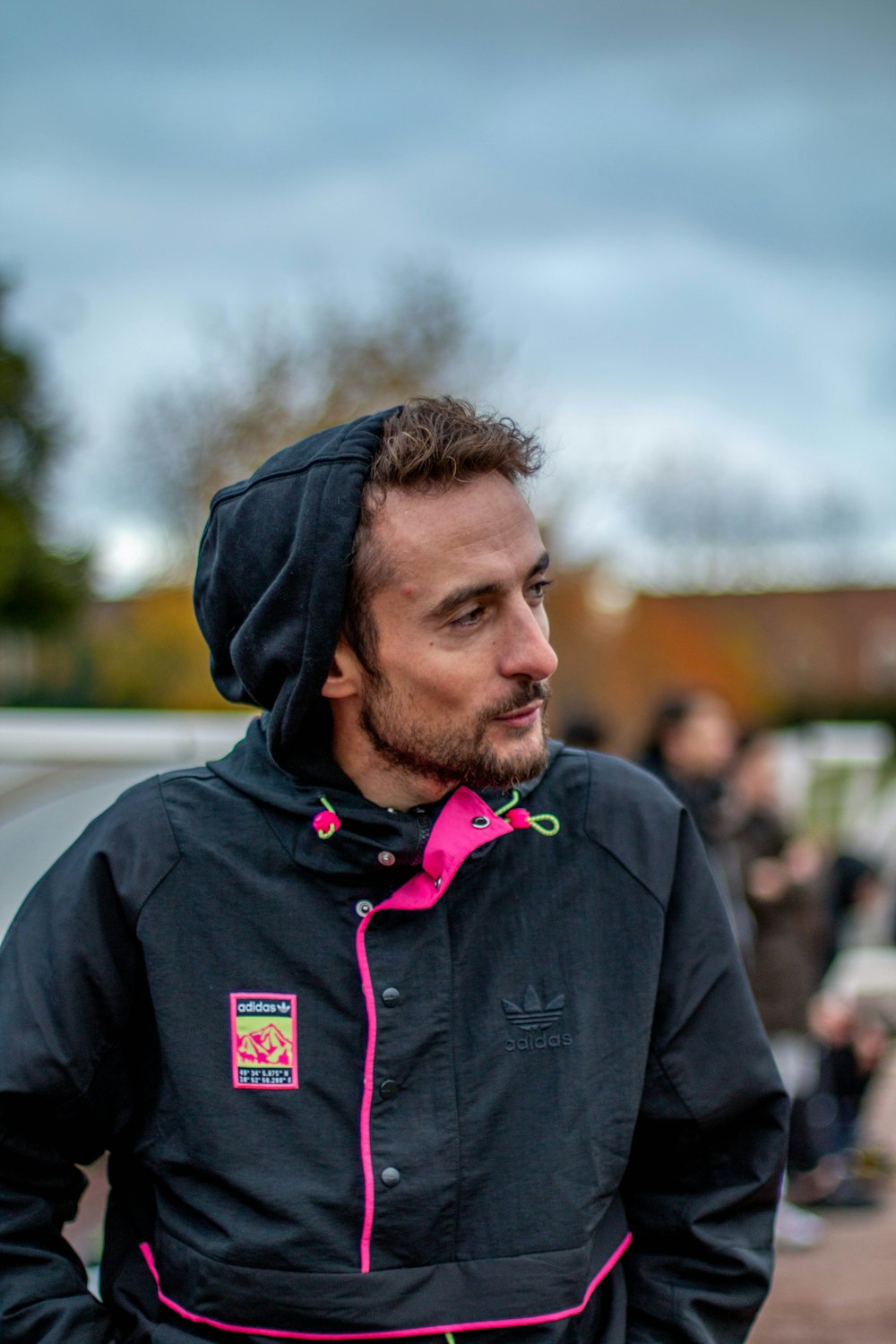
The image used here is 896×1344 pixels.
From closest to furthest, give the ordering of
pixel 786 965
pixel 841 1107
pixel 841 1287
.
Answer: pixel 841 1287 → pixel 786 965 → pixel 841 1107

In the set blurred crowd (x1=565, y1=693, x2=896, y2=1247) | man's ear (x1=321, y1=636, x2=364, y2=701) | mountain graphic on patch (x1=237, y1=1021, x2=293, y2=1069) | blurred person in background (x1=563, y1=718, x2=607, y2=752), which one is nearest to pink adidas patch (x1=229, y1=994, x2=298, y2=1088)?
mountain graphic on patch (x1=237, y1=1021, x2=293, y2=1069)

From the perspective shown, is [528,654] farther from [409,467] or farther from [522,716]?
[409,467]

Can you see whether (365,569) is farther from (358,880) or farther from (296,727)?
(358,880)

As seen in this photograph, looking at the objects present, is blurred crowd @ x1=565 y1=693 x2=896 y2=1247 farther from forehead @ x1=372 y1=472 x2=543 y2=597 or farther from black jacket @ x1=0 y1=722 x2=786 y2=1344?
forehead @ x1=372 y1=472 x2=543 y2=597

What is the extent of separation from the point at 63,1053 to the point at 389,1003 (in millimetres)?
410

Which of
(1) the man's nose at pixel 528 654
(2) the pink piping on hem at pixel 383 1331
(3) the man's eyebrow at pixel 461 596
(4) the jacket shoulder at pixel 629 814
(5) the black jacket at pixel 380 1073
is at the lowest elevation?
(2) the pink piping on hem at pixel 383 1331

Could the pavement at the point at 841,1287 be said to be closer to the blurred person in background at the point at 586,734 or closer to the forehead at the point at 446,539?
the blurred person in background at the point at 586,734

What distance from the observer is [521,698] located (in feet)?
5.65

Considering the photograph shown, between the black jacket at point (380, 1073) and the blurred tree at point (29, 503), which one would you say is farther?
the blurred tree at point (29, 503)

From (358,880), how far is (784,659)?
3753 cm

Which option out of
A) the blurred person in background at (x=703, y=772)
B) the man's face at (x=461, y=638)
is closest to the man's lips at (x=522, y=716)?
the man's face at (x=461, y=638)

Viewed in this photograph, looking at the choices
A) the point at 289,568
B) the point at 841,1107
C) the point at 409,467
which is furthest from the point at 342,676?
the point at 841,1107

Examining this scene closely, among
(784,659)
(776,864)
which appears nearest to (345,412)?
(776,864)

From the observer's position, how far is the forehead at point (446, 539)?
1.70 m
